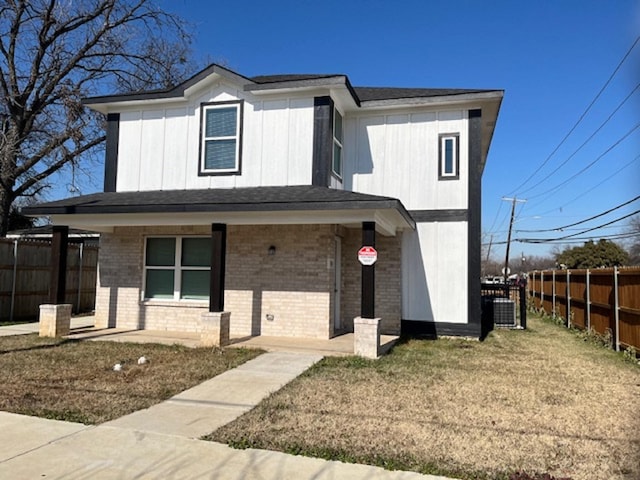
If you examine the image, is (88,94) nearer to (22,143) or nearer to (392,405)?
(22,143)

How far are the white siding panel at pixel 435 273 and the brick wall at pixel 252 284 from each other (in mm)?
2223

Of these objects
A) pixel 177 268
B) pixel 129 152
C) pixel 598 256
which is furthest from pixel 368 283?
pixel 598 256

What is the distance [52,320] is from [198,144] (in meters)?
5.03

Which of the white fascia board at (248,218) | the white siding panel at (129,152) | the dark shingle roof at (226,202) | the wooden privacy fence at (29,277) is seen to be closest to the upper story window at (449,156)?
the white fascia board at (248,218)

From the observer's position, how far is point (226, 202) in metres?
9.27

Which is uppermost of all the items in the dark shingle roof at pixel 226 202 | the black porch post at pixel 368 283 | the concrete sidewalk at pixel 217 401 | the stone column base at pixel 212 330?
the dark shingle roof at pixel 226 202

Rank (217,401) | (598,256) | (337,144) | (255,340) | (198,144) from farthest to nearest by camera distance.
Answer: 1. (598,256)
2. (337,144)
3. (198,144)
4. (255,340)
5. (217,401)

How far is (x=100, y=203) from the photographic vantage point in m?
10.3

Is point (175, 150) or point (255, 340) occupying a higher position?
point (175, 150)

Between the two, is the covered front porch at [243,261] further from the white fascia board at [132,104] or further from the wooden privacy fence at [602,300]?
the wooden privacy fence at [602,300]

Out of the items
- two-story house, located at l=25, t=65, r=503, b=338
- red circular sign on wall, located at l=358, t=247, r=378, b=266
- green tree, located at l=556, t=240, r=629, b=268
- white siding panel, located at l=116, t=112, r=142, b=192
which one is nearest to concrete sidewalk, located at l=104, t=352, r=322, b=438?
red circular sign on wall, located at l=358, t=247, r=378, b=266

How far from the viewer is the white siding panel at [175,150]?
11648 millimetres

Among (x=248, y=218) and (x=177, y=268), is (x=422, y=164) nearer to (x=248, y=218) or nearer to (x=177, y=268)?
(x=248, y=218)

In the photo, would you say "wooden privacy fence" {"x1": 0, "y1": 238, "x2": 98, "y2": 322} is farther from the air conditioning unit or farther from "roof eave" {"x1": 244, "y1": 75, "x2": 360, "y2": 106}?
the air conditioning unit
